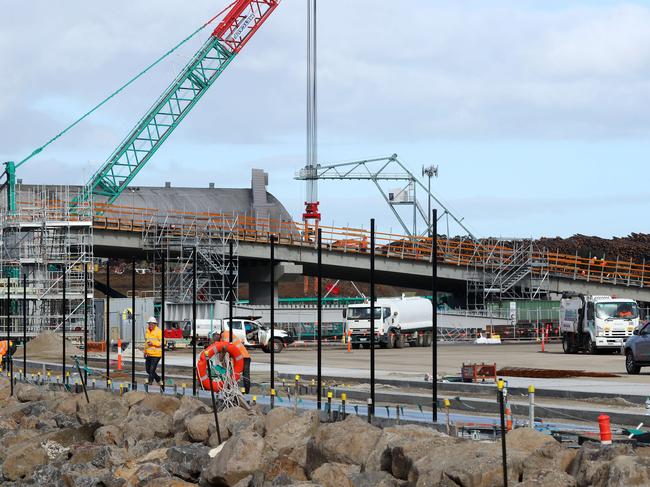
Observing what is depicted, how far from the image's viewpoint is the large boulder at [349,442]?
18047 mm

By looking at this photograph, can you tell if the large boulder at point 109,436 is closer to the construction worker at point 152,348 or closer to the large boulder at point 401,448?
the construction worker at point 152,348

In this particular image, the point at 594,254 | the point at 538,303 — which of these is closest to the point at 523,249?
the point at 538,303

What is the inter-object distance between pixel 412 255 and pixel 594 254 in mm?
47481

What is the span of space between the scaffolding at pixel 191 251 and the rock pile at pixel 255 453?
46753 mm

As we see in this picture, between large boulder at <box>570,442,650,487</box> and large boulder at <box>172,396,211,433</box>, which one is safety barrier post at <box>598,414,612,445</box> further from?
large boulder at <box>172,396,211,433</box>

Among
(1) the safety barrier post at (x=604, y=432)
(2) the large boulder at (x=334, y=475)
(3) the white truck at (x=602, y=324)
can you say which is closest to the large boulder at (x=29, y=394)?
(2) the large boulder at (x=334, y=475)

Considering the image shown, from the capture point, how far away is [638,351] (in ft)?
109

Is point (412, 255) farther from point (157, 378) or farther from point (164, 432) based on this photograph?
point (164, 432)

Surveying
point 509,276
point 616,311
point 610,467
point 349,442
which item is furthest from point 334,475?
point 509,276

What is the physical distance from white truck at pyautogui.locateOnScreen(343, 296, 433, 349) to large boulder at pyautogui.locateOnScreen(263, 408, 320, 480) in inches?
1548

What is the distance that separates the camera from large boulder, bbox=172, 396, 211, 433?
930 inches

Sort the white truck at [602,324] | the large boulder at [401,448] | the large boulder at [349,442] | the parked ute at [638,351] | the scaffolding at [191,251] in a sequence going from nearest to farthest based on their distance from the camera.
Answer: the large boulder at [401,448] → the large boulder at [349,442] → the parked ute at [638,351] → the white truck at [602,324] → the scaffolding at [191,251]

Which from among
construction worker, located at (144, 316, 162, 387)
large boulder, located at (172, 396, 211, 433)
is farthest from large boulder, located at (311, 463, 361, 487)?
construction worker, located at (144, 316, 162, 387)

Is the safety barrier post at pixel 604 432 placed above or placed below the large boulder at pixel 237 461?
above
